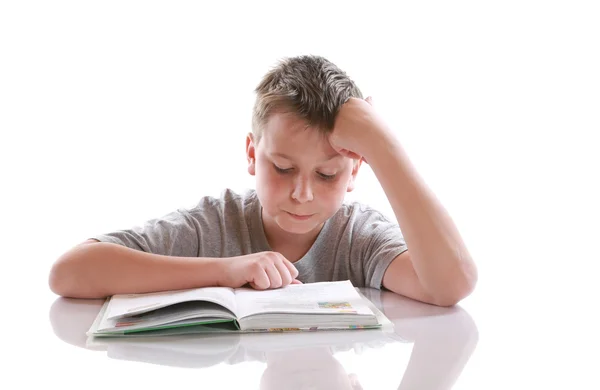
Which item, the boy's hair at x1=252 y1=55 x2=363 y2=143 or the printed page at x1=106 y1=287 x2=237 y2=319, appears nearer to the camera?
the printed page at x1=106 y1=287 x2=237 y2=319

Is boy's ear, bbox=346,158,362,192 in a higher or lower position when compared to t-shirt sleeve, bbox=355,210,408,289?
higher

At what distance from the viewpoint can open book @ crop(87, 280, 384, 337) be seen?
1.30 metres

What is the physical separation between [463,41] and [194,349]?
1.96 meters

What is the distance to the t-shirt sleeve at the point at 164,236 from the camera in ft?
5.57

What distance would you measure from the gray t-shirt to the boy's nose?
0.23 m

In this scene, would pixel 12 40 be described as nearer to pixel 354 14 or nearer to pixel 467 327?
pixel 354 14

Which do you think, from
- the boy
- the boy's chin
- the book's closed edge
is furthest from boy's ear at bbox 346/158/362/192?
the book's closed edge

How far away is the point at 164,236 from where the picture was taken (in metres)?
1.75

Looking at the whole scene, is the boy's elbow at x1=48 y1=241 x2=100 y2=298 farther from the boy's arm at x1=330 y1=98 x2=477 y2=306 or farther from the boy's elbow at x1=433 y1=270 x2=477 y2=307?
the boy's elbow at x1=433 y1=270 x2=477 y2=307

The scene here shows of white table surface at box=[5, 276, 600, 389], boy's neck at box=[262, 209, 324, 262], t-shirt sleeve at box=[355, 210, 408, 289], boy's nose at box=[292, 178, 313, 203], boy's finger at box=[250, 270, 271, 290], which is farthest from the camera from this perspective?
boy's neck at box=[262, 209, 324, 262]

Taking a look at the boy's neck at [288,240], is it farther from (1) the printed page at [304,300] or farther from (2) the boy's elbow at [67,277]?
(2) the boy's elbow at [67,277]

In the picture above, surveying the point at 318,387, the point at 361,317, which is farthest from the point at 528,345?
the point at 318,387

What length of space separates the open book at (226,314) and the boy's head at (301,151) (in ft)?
0.87

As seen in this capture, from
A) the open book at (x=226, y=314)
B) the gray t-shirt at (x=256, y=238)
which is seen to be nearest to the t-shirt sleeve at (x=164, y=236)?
the gray t-shirt at (x=256, y=238)
